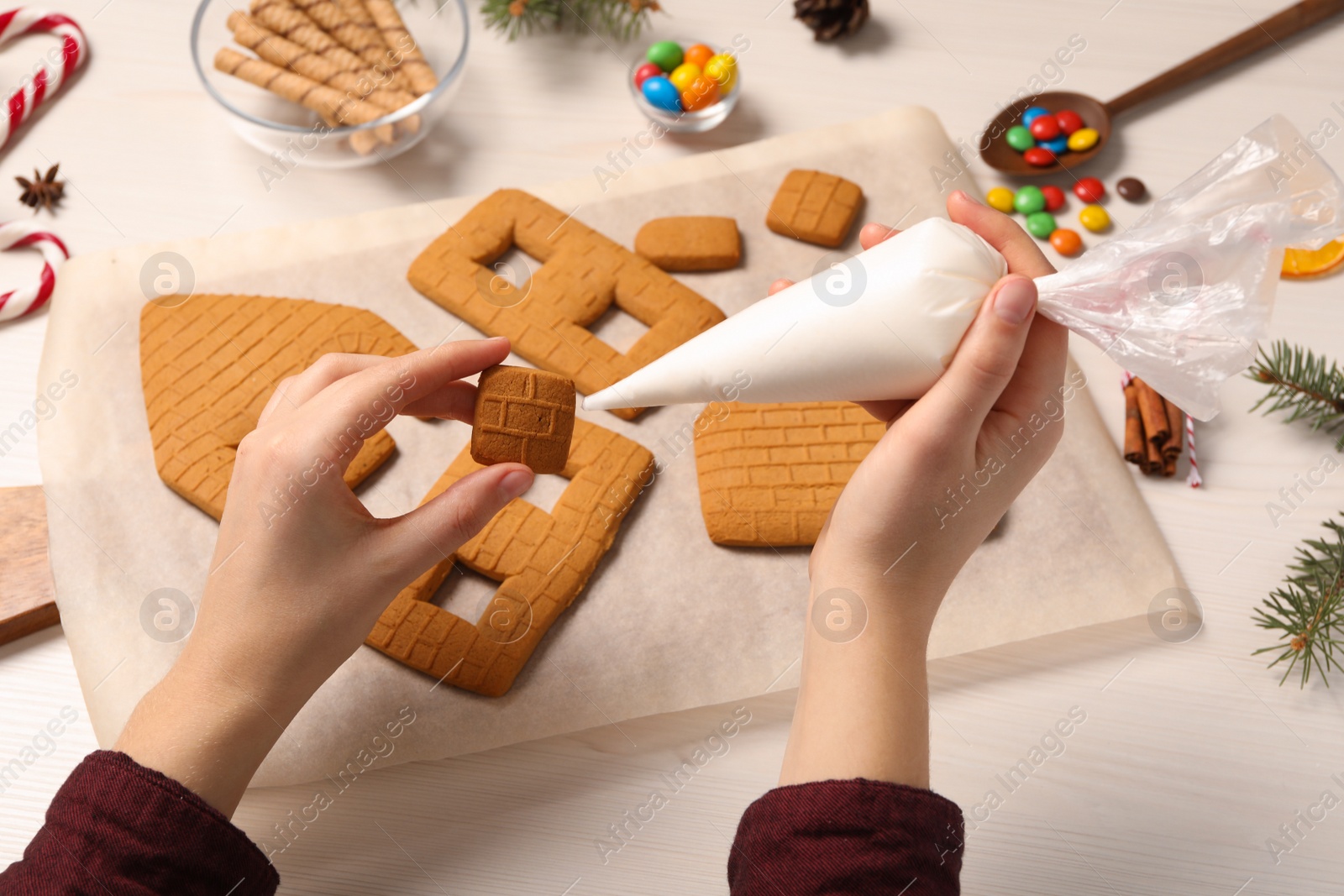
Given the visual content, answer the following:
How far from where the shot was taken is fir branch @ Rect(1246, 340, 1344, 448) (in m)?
1.57

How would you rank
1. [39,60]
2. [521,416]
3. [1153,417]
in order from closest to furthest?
[521,416] < [1153,417] < [39,60]

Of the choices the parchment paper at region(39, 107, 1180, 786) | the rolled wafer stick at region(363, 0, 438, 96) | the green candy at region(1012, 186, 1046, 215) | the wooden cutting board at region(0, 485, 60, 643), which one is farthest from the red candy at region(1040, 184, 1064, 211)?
the wooden cutting board at region(0, 485, 60, 643)

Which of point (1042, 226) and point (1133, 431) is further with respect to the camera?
point (1042, 226)

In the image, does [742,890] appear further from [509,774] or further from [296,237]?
[296,237]

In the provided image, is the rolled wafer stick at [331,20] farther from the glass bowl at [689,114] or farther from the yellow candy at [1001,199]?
the yellow candy at [1001,199]

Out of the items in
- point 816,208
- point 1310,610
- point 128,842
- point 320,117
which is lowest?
point 1310,610

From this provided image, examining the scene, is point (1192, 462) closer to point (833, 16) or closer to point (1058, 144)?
point (1058, 144)

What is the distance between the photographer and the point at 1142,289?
3.76ft

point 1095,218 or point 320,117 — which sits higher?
point 320,117

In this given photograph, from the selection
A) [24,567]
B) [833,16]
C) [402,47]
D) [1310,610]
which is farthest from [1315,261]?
[24,567]

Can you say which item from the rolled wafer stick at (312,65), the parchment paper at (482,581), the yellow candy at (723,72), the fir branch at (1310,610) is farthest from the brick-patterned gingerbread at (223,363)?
the fir branch at (1310,610)

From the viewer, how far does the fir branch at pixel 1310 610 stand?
142cm

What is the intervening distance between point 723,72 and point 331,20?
0.79 m

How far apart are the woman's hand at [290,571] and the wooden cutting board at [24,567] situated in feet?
1.62
